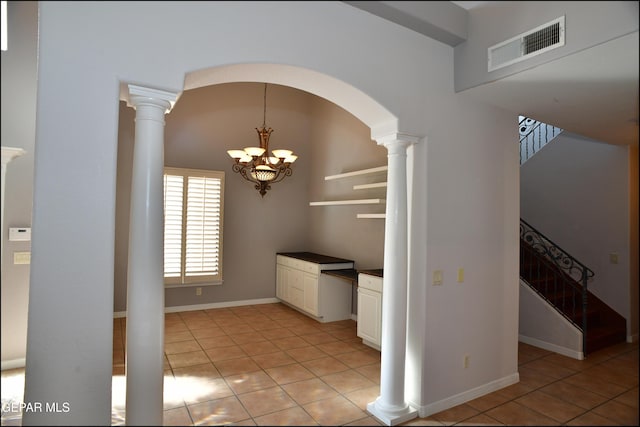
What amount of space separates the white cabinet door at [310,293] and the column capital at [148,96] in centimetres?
384

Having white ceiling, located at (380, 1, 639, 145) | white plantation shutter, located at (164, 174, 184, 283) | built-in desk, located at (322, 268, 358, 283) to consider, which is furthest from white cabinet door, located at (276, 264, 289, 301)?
white ceiling, located at (380, 1, 639, 145)

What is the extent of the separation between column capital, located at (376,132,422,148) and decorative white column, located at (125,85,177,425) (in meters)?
1.68

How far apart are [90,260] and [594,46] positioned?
126 inches

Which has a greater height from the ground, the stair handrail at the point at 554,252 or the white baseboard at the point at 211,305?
the stair handrail at the point at 554,252

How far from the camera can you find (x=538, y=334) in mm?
4711

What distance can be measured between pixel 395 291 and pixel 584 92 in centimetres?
216

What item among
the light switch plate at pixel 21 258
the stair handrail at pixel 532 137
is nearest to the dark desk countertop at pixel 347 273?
the stair handrail at pixel 532 137

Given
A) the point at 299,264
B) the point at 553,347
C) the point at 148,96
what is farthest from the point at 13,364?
the point at 553,347

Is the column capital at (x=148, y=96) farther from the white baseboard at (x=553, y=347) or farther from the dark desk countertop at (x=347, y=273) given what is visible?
the white baseboard at (x=553, y=347)

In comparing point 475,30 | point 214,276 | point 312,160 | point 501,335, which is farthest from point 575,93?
point 214,276

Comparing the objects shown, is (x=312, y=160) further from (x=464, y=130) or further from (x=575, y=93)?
(x=575, y=93)

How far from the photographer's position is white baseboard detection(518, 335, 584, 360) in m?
4.27

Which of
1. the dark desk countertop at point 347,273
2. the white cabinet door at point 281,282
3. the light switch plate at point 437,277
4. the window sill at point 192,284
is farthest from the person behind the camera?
the white cabinet door at point 281,282

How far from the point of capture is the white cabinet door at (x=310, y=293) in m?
5.54
